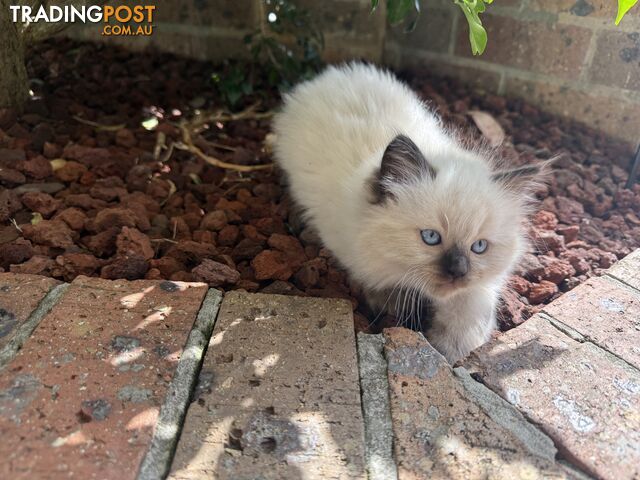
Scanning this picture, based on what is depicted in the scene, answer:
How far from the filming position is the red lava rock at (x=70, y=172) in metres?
2.86

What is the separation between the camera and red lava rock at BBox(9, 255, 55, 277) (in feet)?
7.13

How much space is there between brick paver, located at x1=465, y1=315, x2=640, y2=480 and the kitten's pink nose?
28 cm

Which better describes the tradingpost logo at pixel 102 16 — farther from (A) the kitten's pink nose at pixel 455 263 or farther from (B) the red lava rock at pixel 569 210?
(B) the red lava rock at pixel 569 210

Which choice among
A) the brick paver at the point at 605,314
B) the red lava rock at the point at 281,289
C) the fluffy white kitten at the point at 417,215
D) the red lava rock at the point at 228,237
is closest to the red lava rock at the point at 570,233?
the brick paver at the point at 605,314

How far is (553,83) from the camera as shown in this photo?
377cm

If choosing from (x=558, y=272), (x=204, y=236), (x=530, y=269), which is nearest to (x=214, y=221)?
(x=204, y=236)

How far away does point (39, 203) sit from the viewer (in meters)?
2.57

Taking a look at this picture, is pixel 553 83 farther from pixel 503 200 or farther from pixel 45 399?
pixel 45 399

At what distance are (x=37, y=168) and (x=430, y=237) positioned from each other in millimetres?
1988

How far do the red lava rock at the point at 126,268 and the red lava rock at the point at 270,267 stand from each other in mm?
458

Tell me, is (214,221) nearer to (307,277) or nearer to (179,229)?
(179,229)

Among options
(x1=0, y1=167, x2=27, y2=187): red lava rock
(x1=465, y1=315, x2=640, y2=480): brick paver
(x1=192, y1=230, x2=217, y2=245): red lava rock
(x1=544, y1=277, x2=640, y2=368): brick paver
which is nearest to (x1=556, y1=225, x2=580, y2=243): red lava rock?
(x1=544, y1=277, x2=640, y2=368): brick paver

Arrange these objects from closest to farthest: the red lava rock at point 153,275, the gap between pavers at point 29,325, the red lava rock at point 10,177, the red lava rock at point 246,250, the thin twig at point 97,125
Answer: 1. the gap between pavers at point 29,325
2. the red lava rock at point 153,275
3. the red lava rock at point 246,250
4. the red lava rock at point 10,177
5. the thin twig at point 97,125

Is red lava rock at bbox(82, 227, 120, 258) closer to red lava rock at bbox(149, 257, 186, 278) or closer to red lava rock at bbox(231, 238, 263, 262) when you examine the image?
red lava rock at bbox(149, 257, 186, 278)
